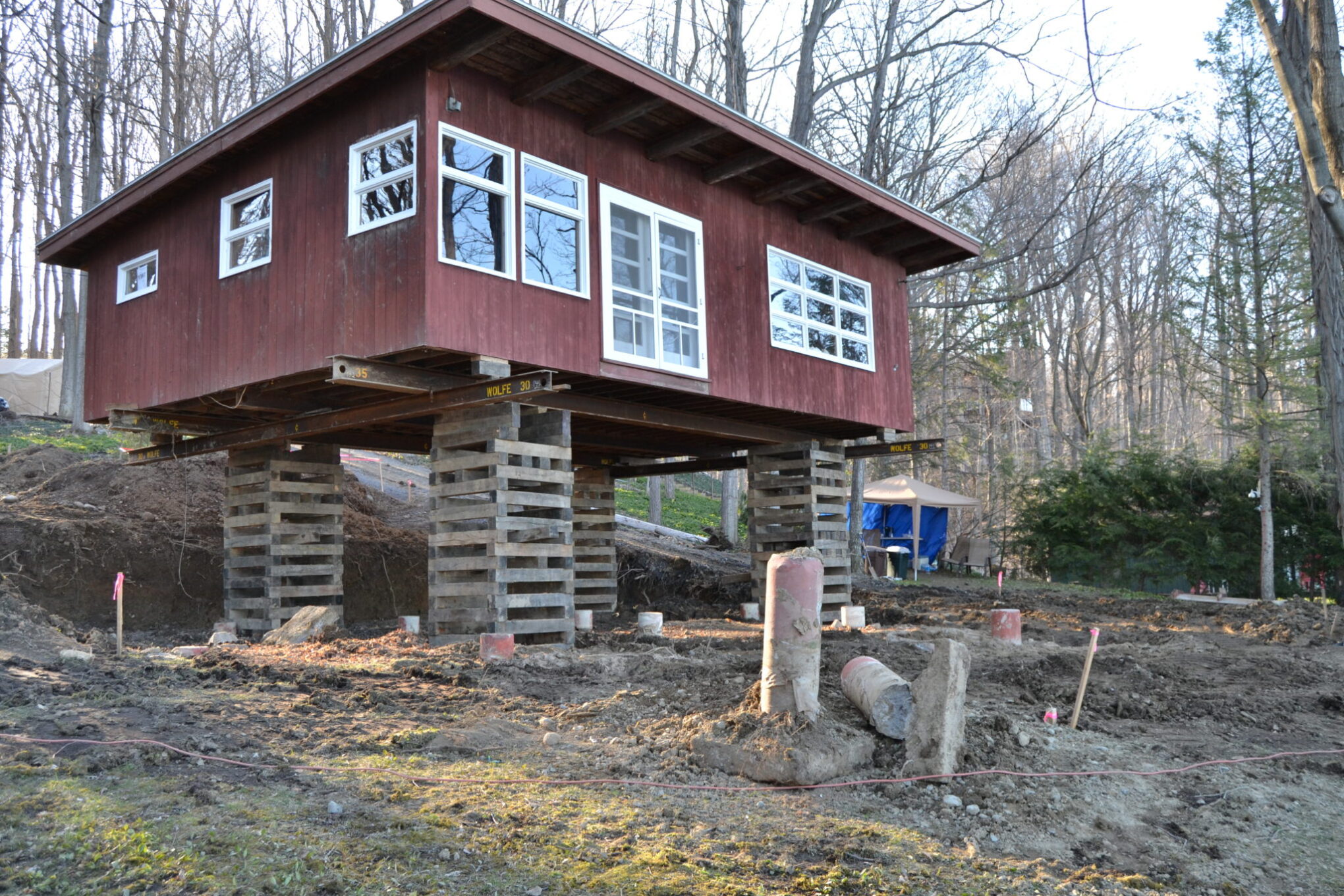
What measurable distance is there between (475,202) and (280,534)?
242 inches

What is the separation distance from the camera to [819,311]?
1491 centimetres

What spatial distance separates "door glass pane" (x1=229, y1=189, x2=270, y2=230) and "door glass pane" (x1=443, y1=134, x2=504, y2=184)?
2854 mm

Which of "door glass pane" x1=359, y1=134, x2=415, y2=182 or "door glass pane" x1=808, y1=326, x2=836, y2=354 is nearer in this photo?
"door glass pane" x1=359, y1=134, x2=415, y2=182

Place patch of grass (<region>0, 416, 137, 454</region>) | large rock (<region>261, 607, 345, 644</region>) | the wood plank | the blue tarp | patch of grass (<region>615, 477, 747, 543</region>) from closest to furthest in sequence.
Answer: the wood plank
large rock (<region>261, 607, 345, 644</region>)
patch of grass (<region>0, 416, 137, 454</region>)
the blue tarp
patch of grass (<region>615, 477, 747, 543</region>)

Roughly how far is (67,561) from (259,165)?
264 inches

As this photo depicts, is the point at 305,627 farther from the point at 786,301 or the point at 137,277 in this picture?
the point at 786,301

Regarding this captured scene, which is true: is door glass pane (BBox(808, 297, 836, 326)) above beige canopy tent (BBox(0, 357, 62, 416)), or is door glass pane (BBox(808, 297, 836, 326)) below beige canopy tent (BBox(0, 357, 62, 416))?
below

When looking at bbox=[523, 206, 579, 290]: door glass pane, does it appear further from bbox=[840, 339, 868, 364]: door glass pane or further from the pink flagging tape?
the pink flagging tape

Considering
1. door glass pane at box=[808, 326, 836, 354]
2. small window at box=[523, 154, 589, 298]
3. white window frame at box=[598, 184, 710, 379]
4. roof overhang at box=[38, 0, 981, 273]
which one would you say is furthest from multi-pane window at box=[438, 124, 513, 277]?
door glass pane at box=[808, 326, 836, 354]

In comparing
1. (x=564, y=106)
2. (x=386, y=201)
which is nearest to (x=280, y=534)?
(x=386, y=201)

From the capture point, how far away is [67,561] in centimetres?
1414

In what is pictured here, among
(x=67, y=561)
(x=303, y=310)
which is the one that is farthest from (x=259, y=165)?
(x=67, y=561)

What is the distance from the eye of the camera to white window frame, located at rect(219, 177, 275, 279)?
11.4 m

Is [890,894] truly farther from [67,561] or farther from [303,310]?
[67,561]
